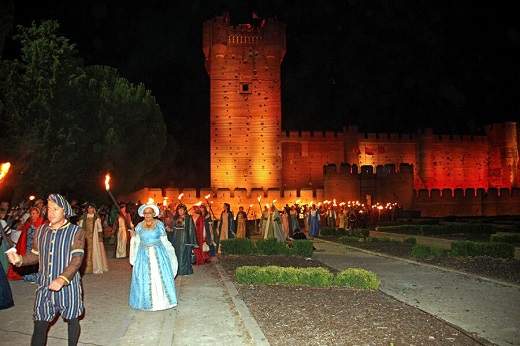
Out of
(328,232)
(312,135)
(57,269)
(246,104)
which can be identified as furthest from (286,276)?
(312,135)

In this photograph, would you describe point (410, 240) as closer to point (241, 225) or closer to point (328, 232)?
point (241, 225)

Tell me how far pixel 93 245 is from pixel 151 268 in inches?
201

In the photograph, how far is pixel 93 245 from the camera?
12.6 metres

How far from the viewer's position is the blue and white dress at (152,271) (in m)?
7.91

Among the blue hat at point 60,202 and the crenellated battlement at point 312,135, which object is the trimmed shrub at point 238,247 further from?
the crenellated battlement at point 312,135

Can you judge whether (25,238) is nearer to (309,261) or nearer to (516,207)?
(309,261)

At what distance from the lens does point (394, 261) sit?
14.6m

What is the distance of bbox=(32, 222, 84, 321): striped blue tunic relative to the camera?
207 inches

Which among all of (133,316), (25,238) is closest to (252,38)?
(25,238)

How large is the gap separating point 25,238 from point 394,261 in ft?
31.7

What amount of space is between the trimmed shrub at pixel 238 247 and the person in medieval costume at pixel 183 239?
370 centimetres

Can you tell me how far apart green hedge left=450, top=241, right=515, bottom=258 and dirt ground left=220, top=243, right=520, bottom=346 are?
357cm

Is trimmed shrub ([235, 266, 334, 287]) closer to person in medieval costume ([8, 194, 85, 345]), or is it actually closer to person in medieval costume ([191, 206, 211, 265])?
person in medieval costume ([191, 206, 211, 265])

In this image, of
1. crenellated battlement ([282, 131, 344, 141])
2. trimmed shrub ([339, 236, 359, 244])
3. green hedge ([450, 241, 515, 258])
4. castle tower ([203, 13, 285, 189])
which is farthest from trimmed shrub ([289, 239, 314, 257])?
crenellated battlement ([282, 131, 344, 141])
